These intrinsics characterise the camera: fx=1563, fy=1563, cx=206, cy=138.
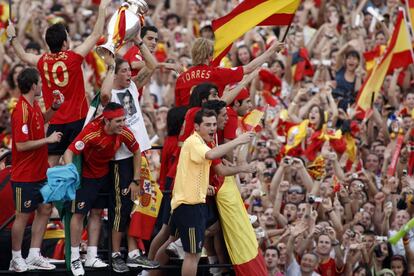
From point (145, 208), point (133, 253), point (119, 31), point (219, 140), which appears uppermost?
point (119, 31)

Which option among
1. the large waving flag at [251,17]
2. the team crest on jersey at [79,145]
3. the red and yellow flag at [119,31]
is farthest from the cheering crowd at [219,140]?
the large waving flag at [251,17]

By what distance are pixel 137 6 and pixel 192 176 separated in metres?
1.80

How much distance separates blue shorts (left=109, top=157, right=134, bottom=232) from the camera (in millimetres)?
14906

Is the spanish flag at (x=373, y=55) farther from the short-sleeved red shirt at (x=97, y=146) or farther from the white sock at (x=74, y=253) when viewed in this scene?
the white sock at (x=74, y=253)

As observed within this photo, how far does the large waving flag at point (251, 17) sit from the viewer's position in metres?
16.7

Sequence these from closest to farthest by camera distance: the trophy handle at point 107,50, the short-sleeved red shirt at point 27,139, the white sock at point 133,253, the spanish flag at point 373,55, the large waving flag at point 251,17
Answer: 1. the trophy handle at point 107,50
2. the short-sleeved red shirt at point 27,139
3. the white sock at point 133,253
4. the large waving flag at point 251,17
5. the spanish flag at point 373,55

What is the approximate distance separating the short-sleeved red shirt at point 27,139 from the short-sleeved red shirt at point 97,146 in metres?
0.39

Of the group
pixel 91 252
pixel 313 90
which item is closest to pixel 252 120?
pixel 91 252

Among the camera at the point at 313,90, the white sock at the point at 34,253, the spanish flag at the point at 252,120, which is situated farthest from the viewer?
the camera at the point at 313,90

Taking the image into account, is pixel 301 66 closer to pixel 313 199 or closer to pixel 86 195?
pixel 313 199

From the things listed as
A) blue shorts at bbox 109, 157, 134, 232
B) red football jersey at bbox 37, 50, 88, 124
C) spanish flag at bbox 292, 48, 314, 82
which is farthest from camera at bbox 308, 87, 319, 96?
blue shorts at bbox 109, 157, 134, 232

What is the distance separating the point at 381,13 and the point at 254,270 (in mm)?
10621

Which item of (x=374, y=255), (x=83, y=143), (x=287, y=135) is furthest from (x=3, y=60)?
(x=83, y=143)

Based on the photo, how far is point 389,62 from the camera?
21047 millimetres
